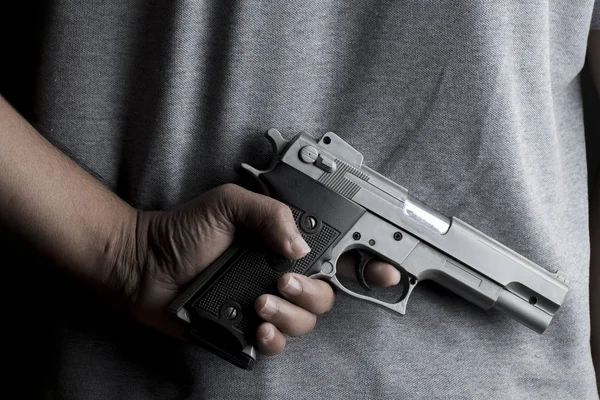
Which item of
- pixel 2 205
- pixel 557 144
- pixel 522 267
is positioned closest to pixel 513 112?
pixel 557 144

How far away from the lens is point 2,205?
961mm

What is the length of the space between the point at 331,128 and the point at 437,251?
0.89ft

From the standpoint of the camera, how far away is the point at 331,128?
1.08m

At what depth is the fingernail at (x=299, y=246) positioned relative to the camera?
Result: 99cm

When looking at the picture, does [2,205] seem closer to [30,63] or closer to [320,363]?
[30,63]

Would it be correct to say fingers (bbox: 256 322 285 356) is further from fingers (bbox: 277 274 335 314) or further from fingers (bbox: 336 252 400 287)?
fingers (bbox: 336 252 400 287)

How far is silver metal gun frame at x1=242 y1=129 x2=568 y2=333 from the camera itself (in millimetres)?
1070

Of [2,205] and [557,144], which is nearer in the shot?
[2,205]

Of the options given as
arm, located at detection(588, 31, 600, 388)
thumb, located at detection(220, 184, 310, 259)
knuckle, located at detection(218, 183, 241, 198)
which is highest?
knuckle, located at detection(218, 183, 241, 198)

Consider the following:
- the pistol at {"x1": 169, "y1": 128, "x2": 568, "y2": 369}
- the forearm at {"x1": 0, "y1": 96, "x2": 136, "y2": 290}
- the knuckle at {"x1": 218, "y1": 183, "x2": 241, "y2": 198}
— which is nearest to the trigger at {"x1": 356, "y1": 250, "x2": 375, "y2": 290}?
the pistol at {"x1": 169, "y1": 128, "x2": 568, "y2": 369}

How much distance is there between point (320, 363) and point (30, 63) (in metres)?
0.71

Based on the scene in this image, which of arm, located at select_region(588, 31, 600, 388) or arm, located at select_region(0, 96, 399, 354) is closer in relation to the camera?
arm, located at select_region(0, 96, 399, 354)

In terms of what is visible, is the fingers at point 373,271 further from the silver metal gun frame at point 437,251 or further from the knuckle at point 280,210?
the knuckle at point 280,210

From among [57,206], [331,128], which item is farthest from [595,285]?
[57,206]
